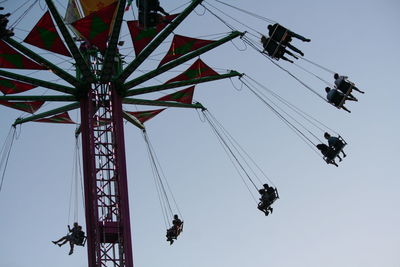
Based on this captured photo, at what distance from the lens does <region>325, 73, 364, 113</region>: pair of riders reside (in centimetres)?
1922

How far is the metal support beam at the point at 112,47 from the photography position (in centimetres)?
1850

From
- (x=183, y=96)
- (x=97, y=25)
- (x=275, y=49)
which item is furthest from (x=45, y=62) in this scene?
(x=275, y=49)

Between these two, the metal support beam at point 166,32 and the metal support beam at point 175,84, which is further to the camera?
the metal support beam at point 175,84

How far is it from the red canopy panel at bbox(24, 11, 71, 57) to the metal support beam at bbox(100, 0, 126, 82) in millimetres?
1220

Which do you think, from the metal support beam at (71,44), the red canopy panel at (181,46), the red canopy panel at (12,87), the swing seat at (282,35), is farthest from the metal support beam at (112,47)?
the swing seat at (282,35)

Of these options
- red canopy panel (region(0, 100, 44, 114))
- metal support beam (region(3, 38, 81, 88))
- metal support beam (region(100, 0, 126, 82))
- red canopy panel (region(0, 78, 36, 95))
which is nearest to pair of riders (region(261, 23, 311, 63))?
metal support beam (region(100, 0, 126, 82))

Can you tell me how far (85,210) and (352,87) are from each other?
854 cm

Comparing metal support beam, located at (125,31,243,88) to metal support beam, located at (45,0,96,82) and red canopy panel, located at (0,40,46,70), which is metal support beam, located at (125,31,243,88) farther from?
red canopy panel, located at (0,40,46,70)

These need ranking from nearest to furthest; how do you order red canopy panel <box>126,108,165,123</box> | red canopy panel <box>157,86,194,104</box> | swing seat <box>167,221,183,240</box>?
1. swing seat <box>167,221,183,240</box>
2. red canopy panel <box>157,86,194,104</box>
3. red canopy panel <box>126,108,165,123</box>

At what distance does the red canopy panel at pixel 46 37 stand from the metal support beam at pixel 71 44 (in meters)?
0.66

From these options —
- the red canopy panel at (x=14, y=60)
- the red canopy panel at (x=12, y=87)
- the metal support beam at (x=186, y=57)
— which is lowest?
the metal support beam at (x=186, y=57)

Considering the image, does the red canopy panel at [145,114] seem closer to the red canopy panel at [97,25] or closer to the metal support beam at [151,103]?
the metal support beam at [151,103]

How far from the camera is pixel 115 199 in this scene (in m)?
20.3

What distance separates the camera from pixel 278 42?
1950cm
